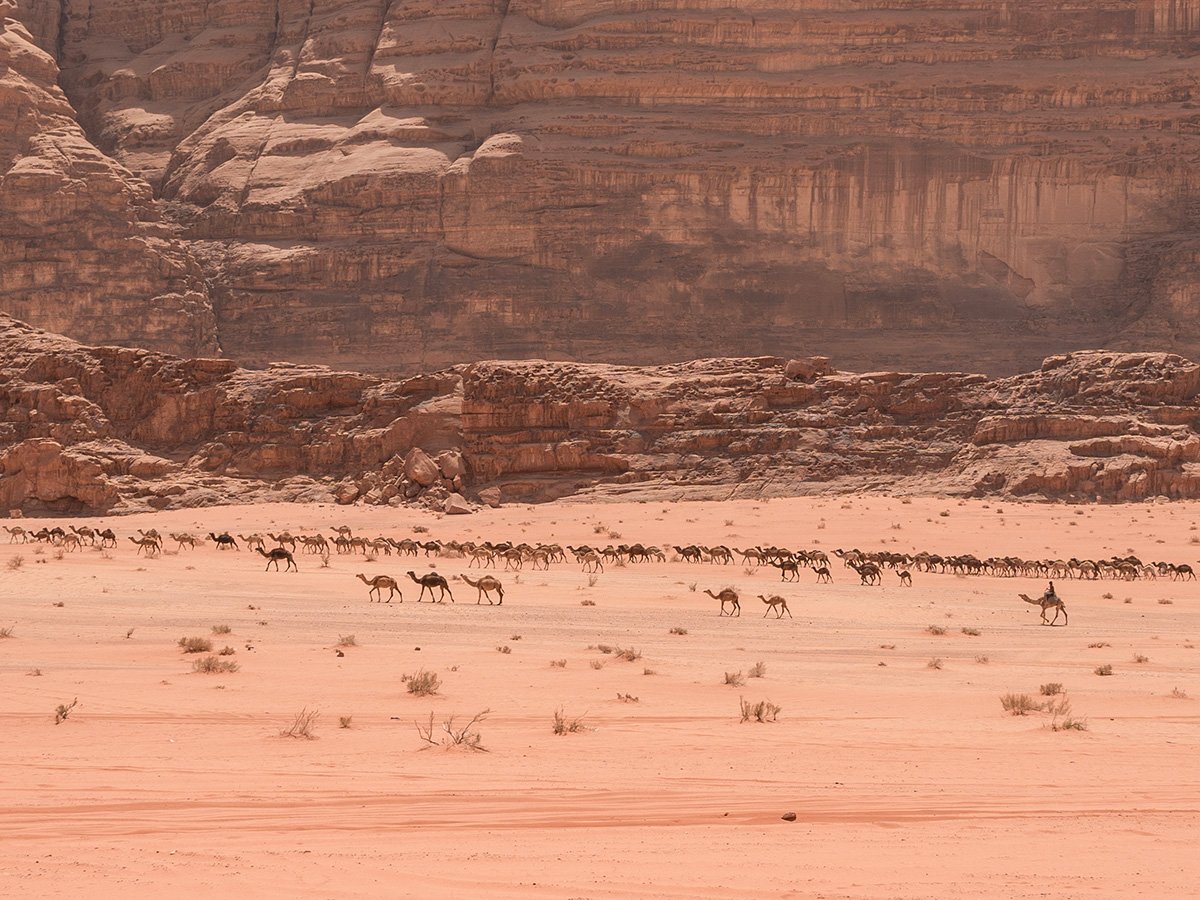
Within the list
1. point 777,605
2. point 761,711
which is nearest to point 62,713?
point 761,711

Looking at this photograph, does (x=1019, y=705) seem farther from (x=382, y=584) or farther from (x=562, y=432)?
(x=562, y=432)

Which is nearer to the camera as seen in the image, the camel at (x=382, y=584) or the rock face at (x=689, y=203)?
the camel at (x=382, y=584)

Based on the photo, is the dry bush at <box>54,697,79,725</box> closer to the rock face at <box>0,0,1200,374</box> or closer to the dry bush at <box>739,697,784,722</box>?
the dry bush at <box>739,697,784,722</box>

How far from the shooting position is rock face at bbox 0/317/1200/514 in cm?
4634

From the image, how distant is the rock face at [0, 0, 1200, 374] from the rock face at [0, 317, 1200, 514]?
106 feet

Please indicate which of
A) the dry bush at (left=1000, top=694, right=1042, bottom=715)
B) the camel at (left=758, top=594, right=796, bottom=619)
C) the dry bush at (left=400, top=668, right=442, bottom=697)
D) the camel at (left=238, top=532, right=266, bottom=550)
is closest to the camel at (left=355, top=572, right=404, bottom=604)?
the camel at (left=758, top=594, right=796, bottom=619)

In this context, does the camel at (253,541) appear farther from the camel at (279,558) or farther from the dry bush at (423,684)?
the dry bush at (423,684)

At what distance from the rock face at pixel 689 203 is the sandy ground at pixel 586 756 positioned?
65391 millimetres

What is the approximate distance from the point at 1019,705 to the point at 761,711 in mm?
2457

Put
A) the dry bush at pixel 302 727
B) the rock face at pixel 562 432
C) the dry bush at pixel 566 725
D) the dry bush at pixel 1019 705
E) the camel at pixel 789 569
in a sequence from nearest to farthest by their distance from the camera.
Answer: the dry bush at pixel 302 727, the dry bush at pixel 566 725, the dry bush at pixel 1019 705, the camel at pixel 789 569, the rock face at pixel 562 432

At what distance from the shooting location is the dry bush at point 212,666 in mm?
14086

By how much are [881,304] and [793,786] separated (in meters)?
79.5

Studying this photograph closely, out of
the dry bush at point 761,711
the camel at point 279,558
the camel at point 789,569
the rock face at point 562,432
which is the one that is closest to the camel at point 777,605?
the camel at point 789,569

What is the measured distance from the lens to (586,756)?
35.0 feet
